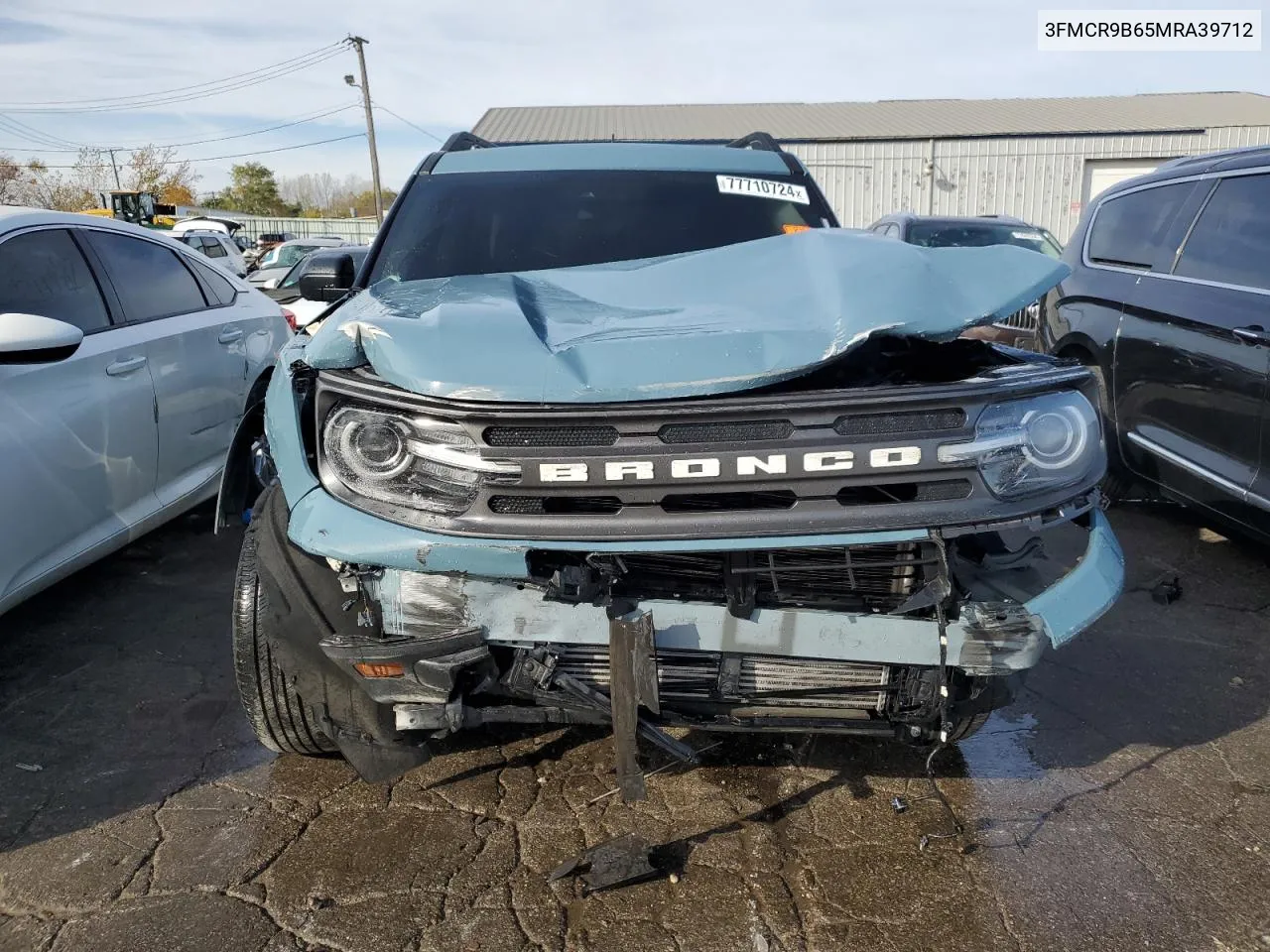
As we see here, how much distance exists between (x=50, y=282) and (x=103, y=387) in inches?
17.9

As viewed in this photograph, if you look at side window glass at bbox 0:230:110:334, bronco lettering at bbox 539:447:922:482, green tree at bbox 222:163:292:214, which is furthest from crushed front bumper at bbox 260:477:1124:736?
green tree at bbox 222:163:292:214

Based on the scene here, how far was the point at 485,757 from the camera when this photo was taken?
2.86 m

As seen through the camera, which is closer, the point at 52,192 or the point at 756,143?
the point at 756,143

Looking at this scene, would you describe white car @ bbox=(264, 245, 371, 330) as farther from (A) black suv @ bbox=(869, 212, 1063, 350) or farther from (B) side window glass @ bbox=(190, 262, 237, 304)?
(A) black suv @ bbox=(869, 212, 1063, 350)

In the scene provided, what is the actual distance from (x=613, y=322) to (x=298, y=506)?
85 cm

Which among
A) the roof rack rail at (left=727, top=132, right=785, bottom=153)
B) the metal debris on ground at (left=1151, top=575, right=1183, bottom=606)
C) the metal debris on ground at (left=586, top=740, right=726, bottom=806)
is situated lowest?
the metal debris on ground at (left=1151, top=575, right=1183, bottom=606)

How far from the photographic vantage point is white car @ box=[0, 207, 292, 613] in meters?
3.13

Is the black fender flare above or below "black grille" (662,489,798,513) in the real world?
below

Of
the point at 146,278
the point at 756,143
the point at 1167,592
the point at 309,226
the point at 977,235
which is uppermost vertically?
the point at 756,143

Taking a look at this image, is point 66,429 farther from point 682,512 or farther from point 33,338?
point 682,512

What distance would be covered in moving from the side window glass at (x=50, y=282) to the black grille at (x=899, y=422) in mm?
3043

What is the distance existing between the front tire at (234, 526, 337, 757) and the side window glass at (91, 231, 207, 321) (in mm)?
2087

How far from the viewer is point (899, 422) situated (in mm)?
2020

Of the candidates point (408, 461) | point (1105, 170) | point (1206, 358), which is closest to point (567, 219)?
point (408, 461)
